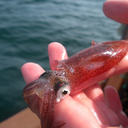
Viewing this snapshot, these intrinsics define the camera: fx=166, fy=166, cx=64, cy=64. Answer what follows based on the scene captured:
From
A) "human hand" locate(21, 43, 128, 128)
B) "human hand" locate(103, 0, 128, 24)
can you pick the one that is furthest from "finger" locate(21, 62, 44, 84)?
"human hand" locate(103, 0, 128, 24)

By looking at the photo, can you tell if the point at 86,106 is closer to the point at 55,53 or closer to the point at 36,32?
the point at 55,53

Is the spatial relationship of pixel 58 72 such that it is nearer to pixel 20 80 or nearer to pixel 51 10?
pixel 20 80

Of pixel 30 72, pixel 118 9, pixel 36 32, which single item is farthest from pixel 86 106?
pixel 36 32

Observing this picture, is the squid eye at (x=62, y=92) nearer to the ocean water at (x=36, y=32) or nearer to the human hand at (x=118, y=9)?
the human hand at (x=118, y=9)

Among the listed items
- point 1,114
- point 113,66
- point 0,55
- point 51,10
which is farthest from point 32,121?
point 51,10

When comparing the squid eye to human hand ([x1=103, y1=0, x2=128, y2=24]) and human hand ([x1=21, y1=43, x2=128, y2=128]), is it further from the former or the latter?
human hand ([x1=103, y1=0, x2=128, y2=24])
